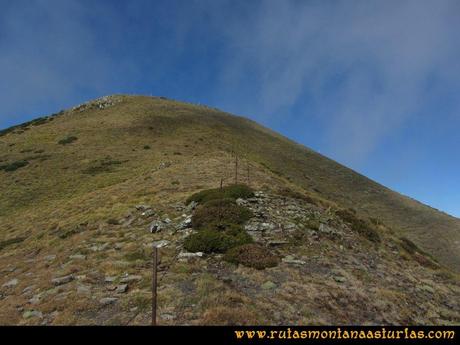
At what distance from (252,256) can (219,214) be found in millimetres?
3954

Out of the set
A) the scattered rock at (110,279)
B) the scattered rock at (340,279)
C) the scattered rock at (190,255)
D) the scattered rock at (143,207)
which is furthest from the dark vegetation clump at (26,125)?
the scattered rock at (340,279)

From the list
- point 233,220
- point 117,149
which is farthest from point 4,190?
point 233,220

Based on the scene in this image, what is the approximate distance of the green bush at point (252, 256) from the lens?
1486 cm

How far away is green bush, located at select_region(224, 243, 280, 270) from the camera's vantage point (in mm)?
14859

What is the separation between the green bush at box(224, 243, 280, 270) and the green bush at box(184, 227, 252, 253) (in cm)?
45

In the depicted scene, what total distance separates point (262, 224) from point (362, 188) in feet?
181

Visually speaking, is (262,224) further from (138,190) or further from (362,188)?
(362,188)

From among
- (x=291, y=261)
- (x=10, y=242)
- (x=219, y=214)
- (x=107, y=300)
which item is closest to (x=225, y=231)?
(x=219, y=214)

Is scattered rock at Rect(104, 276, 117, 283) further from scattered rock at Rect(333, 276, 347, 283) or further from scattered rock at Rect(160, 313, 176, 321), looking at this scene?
scattered rock at Rect(333, 276, 347, 283)

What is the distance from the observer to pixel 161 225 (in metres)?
19.0

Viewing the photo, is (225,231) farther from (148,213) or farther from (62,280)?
(62,280)

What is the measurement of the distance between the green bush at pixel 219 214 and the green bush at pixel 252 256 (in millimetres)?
2187

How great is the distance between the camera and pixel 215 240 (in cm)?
1630
